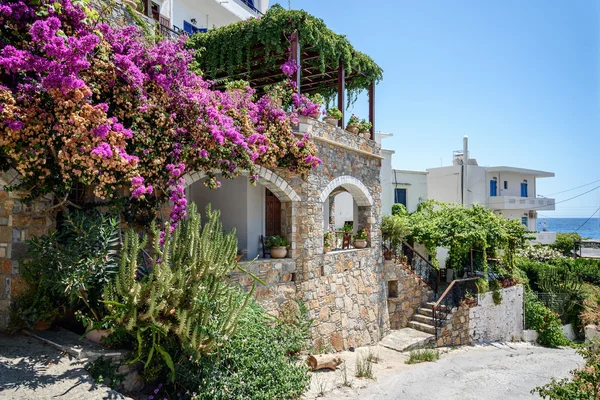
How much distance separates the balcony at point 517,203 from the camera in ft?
99.9

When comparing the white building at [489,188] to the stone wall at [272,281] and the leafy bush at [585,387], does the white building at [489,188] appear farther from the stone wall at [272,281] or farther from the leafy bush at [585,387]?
the leafy bush at [585,387]

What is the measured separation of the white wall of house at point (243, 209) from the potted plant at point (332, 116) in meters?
2.77

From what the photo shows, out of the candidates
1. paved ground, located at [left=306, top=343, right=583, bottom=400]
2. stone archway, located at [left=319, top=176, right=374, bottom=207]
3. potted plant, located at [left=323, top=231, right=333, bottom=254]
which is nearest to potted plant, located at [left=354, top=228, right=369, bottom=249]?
stone archway, located at [left=319, top=176, right=374, bottom=207]

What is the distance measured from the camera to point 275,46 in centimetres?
1065

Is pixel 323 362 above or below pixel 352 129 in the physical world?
below

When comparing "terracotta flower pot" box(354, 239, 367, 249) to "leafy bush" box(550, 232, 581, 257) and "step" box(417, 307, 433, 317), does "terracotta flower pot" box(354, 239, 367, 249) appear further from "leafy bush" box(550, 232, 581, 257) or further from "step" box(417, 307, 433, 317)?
"leafy bush" box(550, 232, 581, 257)

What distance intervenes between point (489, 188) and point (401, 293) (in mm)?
19588

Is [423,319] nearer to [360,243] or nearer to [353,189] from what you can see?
[360,243]

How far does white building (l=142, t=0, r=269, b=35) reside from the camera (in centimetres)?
1384

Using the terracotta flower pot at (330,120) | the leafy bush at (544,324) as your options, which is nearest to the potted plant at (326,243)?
the terracotta flower pot at (330,120)

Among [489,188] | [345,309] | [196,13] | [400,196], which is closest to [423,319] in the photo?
[345,309]

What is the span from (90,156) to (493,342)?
A: 1633 cm

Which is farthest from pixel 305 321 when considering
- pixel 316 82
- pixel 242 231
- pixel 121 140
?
pixel 316 82

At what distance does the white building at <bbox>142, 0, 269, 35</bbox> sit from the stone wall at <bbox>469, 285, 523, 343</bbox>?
48.2 feet
